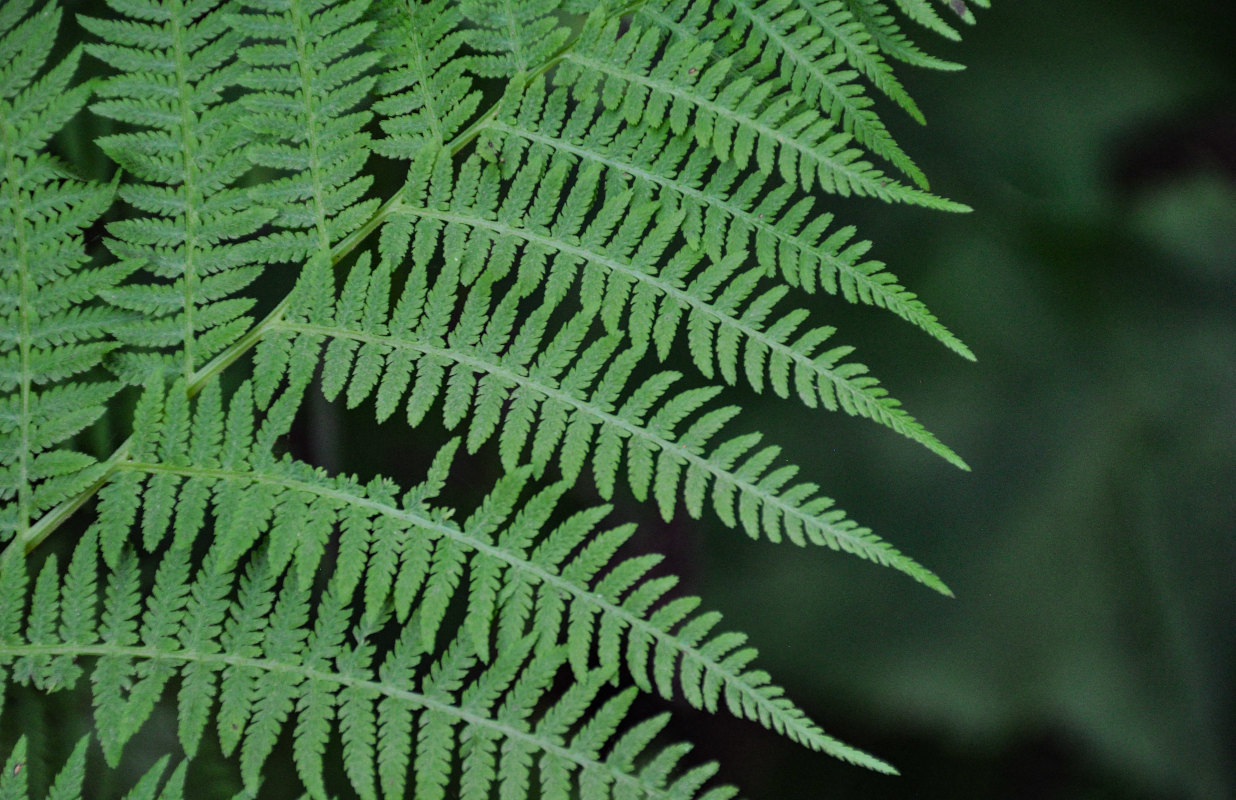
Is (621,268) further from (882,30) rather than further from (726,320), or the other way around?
(882,30)

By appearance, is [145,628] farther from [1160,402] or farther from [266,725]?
[1160,402]

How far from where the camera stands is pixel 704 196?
Result: 2.87 ft

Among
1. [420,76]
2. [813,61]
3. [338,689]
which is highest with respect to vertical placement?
[813,61]

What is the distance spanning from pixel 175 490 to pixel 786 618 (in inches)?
31.7

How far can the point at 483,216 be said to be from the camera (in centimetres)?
88

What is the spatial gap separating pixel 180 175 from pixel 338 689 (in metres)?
0.59

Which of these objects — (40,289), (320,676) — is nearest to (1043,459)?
(320,676)

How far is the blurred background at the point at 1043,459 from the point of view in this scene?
1.08 m

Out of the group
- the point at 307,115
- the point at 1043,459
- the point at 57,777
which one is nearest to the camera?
the point at 57,777

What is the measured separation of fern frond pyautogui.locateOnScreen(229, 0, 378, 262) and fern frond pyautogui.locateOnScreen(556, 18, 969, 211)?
24cm

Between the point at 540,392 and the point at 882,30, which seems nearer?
the point at 540,392

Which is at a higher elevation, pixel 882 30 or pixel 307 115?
pixel 882 30

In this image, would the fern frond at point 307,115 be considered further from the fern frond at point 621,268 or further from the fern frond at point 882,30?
the fern frond at point 882,30

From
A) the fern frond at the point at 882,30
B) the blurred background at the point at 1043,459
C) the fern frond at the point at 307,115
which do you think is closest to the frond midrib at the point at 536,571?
the fern frond at the point at 307,115
